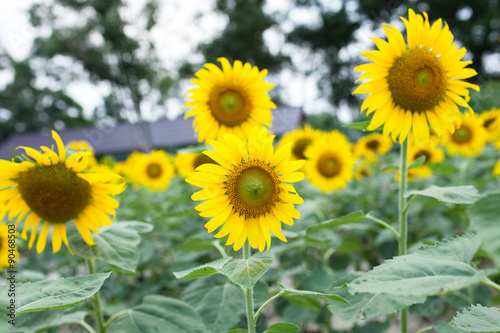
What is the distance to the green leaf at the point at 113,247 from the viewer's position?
1.22 meters

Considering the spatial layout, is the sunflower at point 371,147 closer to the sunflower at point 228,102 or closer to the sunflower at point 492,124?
the sunflower at point 492,124

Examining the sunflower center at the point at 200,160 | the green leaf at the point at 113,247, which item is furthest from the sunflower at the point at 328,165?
the green leaf at the point at 113,247

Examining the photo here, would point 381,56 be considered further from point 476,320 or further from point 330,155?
point 330,155

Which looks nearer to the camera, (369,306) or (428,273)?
(428,273)

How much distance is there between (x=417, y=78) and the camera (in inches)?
45.9

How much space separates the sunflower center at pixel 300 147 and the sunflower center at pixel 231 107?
1412mm

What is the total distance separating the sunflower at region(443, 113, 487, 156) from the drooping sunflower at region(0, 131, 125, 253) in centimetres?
287

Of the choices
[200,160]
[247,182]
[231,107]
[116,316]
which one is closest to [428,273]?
[247,182]

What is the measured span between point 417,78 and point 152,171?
3.07 meters

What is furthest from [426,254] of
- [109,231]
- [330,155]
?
[330,155]

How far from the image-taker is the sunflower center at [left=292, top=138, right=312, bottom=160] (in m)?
3.17

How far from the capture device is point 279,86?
25.7 metres

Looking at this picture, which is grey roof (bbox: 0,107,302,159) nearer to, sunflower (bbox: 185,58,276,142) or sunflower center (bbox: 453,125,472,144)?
sunflower center (bbox: 453,125,472,144)

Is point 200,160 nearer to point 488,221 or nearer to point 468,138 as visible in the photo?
point 488,221
